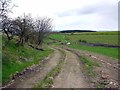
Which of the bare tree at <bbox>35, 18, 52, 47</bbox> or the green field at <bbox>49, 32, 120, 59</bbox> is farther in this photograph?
the bare tree at <bbox>35, 18, 52, 47</bbox>

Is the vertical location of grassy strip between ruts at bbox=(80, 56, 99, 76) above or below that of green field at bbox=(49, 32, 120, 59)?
above

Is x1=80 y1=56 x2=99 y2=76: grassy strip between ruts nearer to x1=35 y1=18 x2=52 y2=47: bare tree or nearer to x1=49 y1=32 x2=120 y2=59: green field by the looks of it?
x1=49 y1=32 x2=120 y2=59: green field

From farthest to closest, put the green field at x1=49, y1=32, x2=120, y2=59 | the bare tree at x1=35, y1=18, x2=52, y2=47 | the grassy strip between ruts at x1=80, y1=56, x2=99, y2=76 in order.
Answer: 1. the bare tree at x1=35, y1=18, x2=52, y2=47
2. the green field at x1=49, y1=32, x2=120, y2=59
3. the grassy strip between ruts at x1=80, y1=56, x2=99, y2=76

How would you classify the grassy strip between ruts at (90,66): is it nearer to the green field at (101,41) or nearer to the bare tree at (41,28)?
the green field at (101,41)

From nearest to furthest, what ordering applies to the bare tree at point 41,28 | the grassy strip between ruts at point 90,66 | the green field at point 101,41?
the grassy strip between ruts at point 90,66 → the green field at point 101,41 → the bare tree at point 41,28

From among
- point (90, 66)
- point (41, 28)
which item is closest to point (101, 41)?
point (41, 28)

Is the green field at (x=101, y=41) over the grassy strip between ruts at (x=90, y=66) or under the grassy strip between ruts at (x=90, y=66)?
under

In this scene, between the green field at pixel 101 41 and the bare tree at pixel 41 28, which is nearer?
the green field at pixel 101 41

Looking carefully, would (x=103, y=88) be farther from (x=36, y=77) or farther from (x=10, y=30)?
(x=10, y=30)

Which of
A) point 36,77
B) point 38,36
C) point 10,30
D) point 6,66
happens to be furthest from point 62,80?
point 38,36

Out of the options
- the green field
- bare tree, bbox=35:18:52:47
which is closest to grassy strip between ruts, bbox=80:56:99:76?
the green field

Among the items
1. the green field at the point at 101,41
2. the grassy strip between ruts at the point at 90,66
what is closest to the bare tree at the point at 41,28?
the green field at the point at 101,41

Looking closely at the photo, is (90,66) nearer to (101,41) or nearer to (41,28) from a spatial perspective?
(41,28)

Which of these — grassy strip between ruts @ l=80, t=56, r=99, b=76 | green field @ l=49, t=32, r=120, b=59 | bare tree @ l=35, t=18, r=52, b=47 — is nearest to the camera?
grassy strip between ruts @ l=80, t=56, r=99, b=76
